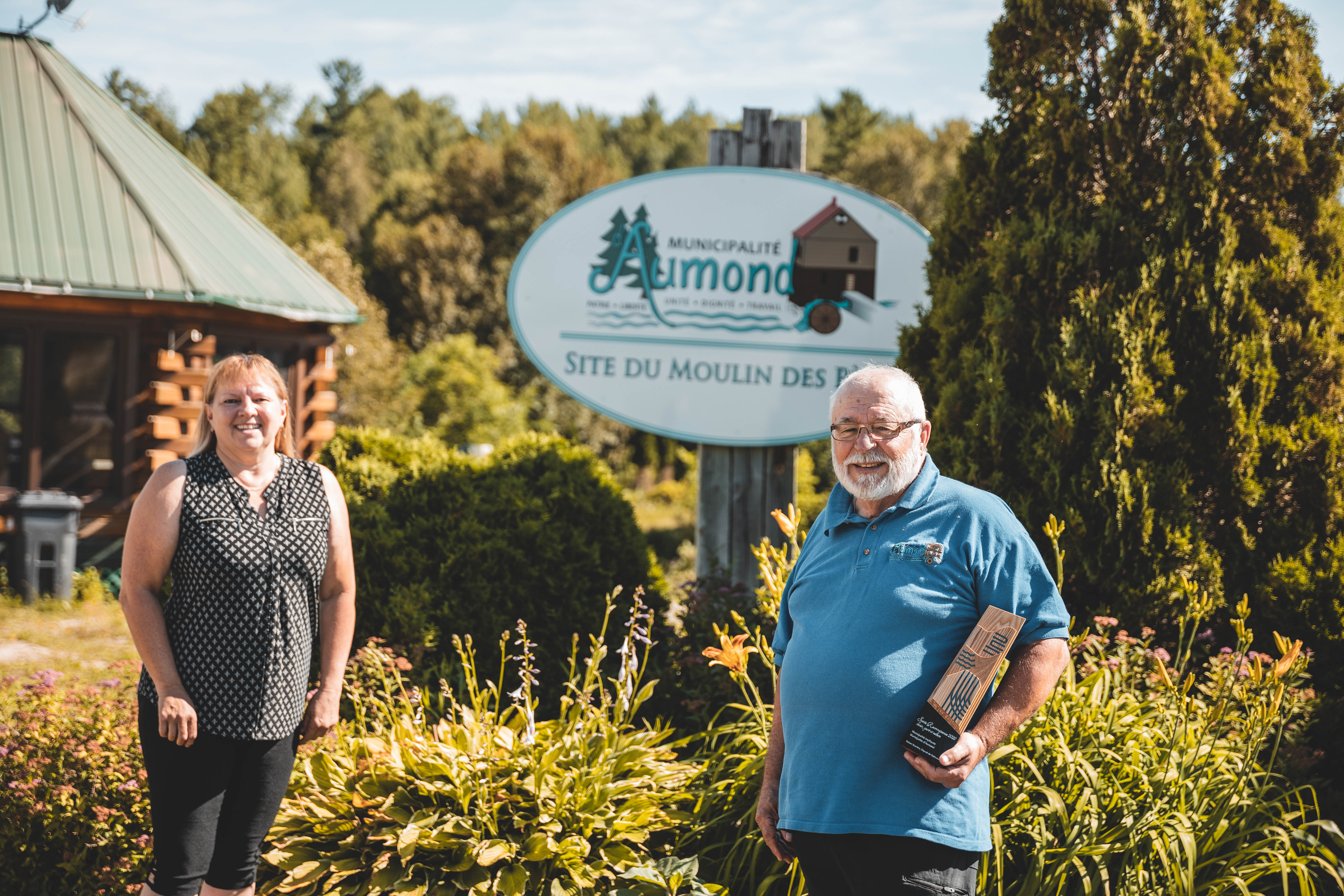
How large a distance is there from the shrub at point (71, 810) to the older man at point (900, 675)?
7.24 feet

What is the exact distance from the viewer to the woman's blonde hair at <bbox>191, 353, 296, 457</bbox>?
8.13 feet

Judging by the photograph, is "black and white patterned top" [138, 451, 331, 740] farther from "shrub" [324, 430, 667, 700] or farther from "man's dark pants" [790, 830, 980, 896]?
"shrub" [324, 430, 667, 700]

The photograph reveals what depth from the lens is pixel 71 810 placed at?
9.89ft

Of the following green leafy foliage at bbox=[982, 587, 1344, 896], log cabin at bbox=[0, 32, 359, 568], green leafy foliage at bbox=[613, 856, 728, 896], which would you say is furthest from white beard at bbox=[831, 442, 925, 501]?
log cabin at bbox=[0, 32, 359, 568]

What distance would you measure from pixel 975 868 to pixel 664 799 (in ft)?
3.98

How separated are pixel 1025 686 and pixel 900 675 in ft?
0.83

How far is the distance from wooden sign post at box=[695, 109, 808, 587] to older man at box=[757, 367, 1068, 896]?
3067 mm

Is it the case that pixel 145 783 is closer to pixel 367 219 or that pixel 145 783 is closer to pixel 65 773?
pixel 65 773

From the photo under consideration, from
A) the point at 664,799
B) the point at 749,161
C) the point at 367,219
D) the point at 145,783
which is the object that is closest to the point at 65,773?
the point at 145,783

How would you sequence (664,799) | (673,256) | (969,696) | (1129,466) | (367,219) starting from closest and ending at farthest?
(969,696)
(664,799)
(1129,466)
(673,256)
(367,219)

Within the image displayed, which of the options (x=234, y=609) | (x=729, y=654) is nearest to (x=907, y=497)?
(x=729, y=654)

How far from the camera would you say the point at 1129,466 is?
3584 mm

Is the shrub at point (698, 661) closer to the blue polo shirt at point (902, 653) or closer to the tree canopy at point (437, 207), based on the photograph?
the blue polo shirt at point (902, 653)

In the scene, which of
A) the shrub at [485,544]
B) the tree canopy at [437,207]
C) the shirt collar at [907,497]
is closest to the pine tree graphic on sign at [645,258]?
the shrub at [485,544]
